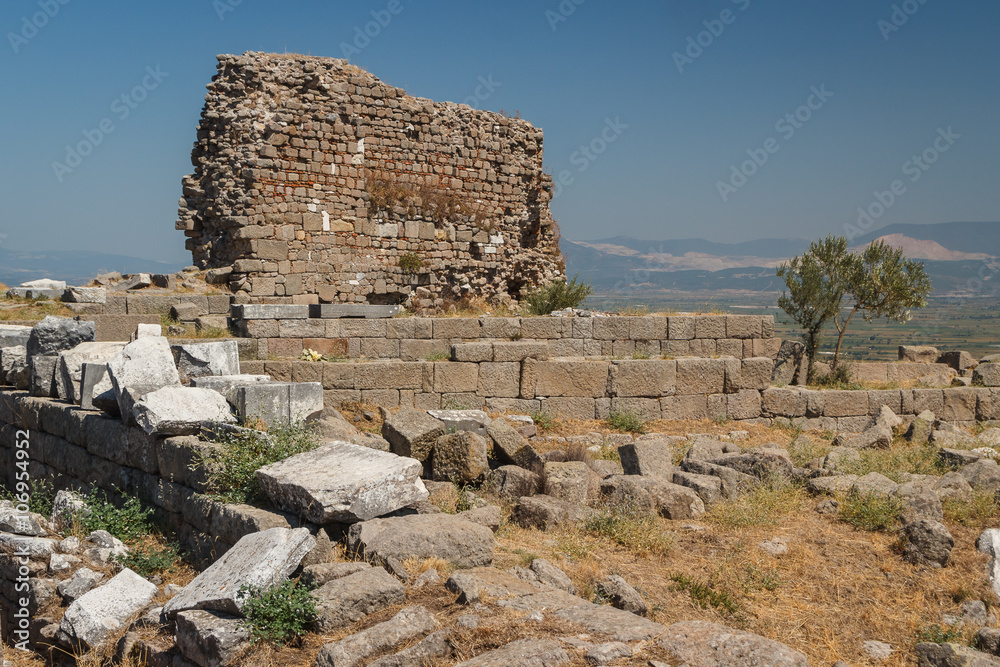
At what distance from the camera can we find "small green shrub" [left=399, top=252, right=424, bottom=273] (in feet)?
56.1

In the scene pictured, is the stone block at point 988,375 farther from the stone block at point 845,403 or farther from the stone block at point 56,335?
the stone block at point 56,335

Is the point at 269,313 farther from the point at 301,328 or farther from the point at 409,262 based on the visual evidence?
the point at 409,262

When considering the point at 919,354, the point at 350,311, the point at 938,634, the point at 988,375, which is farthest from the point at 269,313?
the point at 919,354

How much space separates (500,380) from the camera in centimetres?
1117

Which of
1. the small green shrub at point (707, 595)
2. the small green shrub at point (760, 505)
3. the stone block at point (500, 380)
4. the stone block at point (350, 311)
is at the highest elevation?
the stone block at point (350, 311)

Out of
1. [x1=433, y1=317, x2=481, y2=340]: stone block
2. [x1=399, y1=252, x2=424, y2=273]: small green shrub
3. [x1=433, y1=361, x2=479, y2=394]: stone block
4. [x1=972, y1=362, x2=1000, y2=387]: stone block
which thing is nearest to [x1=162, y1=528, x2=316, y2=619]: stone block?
[x1=433, y1=361, x2=479, y2=394]: stone block

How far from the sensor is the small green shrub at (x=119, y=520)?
18.8 feet

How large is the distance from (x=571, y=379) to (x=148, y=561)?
707cm

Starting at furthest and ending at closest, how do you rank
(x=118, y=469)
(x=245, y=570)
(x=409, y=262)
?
(x=409, y=262) < (x=118, y=469) < (x=245, y=570)

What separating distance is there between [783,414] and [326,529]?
944 centimetres

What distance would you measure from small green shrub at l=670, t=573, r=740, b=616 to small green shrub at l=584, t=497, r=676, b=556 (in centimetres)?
52

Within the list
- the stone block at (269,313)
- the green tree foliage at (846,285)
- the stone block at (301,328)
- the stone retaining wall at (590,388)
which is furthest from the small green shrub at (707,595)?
the green tree foliage at (846,285)

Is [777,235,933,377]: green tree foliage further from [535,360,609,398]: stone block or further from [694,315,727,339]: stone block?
[535,360,609,398]: stone block

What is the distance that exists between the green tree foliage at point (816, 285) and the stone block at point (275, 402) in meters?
14.8
